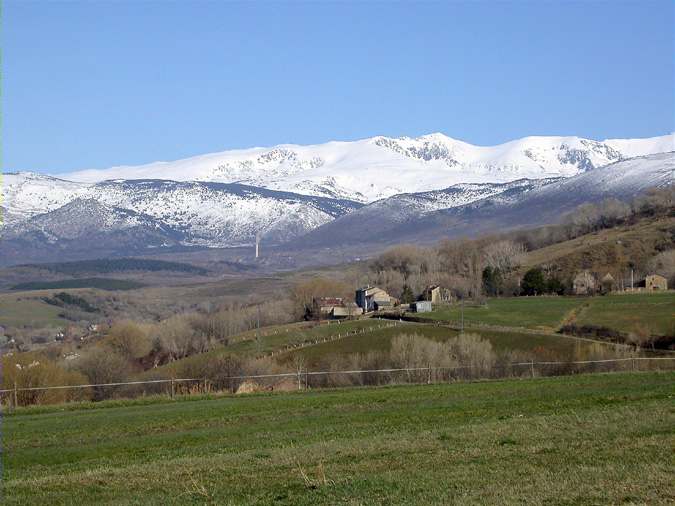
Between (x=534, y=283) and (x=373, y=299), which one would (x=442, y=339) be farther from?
(x=373, y=299)

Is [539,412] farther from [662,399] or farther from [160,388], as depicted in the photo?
[160,388]

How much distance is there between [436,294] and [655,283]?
30529 mm

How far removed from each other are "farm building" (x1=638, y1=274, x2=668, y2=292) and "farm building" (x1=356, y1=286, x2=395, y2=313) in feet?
101

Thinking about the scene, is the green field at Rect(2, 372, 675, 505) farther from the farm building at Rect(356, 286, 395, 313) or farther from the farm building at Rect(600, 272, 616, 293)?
the farm building at Rect(356, 286, 395, 313)

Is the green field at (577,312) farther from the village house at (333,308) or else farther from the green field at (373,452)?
the green field at (373,452)

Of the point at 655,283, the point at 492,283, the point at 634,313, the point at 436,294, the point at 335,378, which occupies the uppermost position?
the point at 492,283

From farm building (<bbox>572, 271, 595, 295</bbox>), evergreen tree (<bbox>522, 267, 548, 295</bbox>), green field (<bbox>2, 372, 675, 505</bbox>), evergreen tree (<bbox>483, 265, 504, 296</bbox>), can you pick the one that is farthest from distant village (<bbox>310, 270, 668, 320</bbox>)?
green field (<bbox>2, 372, 675, 505</bbox>)

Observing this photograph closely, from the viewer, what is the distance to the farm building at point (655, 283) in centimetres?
11312

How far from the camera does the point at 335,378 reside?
57.6 m

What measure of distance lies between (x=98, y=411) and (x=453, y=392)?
13.2 metres

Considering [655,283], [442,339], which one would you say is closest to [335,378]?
[442,339]

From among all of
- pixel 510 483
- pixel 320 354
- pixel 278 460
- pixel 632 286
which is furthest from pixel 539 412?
pixel 632 286

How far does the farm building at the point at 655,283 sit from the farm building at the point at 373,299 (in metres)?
30.8

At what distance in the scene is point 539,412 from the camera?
25.5m
